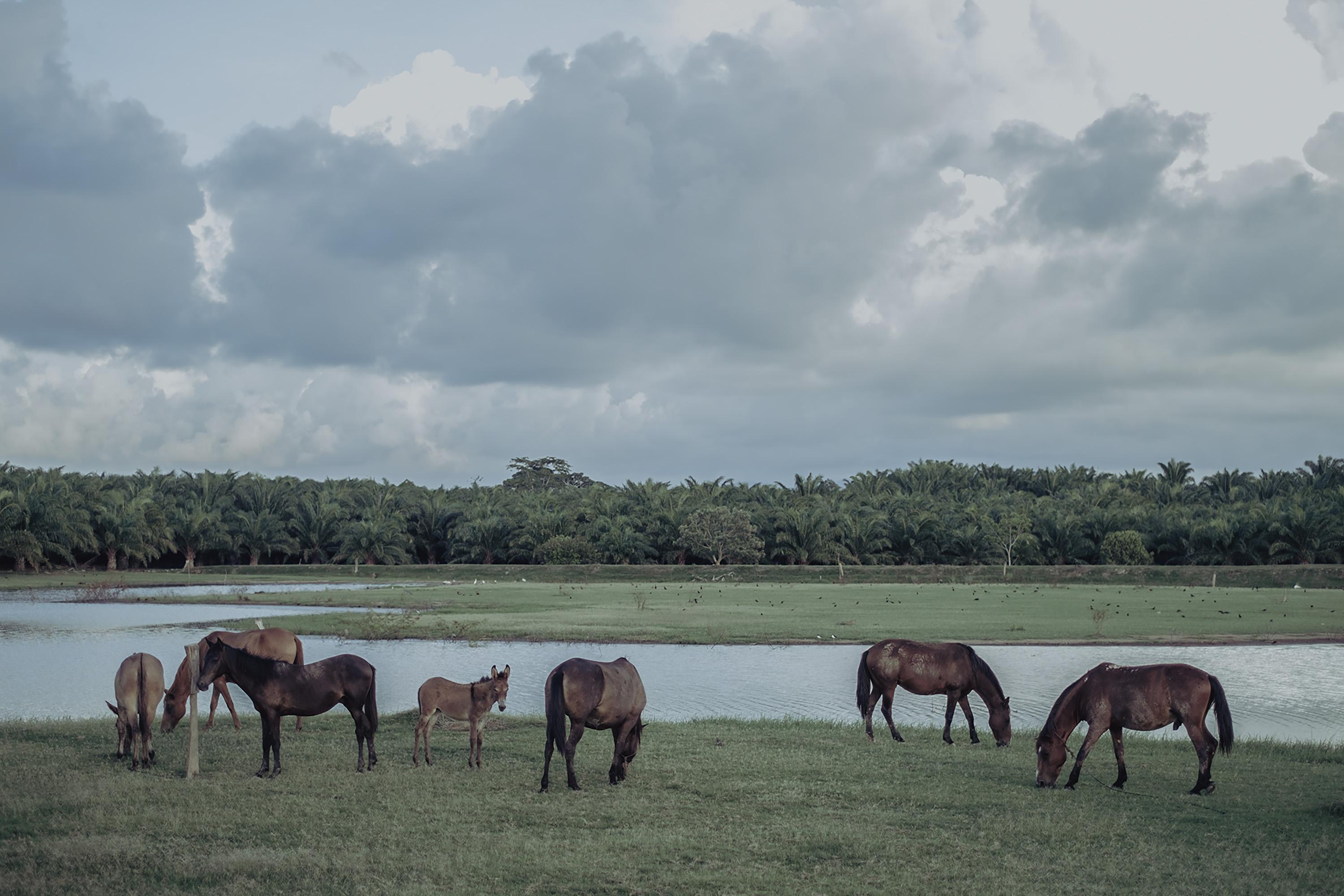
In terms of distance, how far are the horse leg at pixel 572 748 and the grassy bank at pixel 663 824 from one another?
19cm

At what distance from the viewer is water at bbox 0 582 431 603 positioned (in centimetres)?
5409

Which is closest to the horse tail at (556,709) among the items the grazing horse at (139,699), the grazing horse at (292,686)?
the grazing horse at (292,686)

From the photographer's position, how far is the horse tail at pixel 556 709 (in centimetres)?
1078

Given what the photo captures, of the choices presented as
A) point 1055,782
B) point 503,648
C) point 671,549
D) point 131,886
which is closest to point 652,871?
point 131,886

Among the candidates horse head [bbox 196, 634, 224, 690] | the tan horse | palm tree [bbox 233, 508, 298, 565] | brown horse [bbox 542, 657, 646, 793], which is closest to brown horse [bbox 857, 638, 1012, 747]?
brown horse [bbox 542, 657, 646, 793]

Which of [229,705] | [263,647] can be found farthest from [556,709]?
[229,705]

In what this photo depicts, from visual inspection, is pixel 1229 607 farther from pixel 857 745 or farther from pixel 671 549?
pixel 671 549

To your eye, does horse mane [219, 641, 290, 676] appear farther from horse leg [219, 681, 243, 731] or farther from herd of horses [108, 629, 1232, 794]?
horse leg [219, 681, 243, 731]

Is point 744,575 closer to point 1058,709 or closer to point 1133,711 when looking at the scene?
point 1058,709

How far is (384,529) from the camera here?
85.1m

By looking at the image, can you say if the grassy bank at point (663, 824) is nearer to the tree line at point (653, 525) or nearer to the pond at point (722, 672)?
the pond at point (722, 672)

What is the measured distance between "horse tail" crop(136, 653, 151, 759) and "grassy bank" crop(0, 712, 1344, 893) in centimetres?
38

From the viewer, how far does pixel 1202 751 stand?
11.2 metres

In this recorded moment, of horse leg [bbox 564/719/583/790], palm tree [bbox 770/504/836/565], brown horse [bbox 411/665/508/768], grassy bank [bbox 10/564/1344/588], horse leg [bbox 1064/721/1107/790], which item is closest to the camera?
horse leg [bbox 564/719/583/790]
